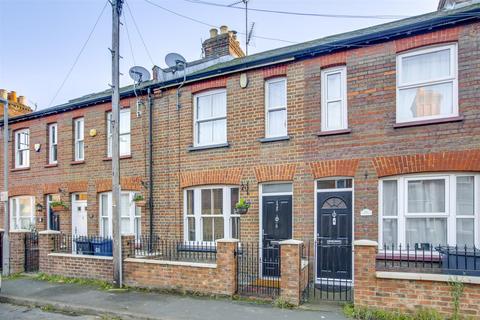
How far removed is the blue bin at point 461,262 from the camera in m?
6.32

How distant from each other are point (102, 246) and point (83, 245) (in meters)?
0.75

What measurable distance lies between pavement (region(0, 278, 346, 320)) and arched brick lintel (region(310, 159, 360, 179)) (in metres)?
3.09

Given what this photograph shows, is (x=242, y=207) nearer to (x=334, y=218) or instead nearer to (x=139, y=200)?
(x=334, y=218)

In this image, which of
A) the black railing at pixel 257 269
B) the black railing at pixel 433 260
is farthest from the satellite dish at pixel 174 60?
the black railing at pixel 433 260

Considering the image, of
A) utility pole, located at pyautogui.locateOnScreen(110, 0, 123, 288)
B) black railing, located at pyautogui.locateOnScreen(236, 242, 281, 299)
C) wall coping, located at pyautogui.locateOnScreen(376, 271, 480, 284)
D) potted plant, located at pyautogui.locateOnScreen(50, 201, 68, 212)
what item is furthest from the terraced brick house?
utility pole, located at pyautogui.locateOnScreen(110, 0, 123, 288)

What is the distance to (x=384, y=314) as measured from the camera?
6566 millimetres

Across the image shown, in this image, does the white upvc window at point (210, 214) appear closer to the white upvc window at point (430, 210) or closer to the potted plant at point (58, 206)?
the white upvc window at point (430, 210)

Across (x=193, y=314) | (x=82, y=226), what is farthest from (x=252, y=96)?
(x=82, y=226)

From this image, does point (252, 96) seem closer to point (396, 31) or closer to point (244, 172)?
point (244, 172)

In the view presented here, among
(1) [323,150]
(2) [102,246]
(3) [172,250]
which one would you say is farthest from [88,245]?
(1) [323,150]

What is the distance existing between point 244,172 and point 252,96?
2.12 meters

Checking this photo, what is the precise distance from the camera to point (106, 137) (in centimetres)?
1300

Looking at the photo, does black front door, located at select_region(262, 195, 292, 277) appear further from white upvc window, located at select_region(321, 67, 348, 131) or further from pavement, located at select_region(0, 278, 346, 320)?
white upvc window, located at select_region(321, 67, 348, 131)

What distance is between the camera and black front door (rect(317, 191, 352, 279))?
28.8 feet
